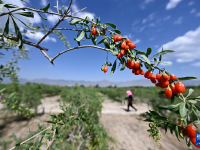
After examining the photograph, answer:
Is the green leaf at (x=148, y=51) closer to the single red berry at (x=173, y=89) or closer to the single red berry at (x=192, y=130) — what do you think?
the single red berry at (x=173, y=89)

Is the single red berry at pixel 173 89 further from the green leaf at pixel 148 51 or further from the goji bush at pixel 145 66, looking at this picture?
the green leaf at pixel 148 51

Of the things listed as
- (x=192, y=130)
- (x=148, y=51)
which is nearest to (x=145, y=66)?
(x=148, y=51)

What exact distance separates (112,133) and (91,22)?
368 cm

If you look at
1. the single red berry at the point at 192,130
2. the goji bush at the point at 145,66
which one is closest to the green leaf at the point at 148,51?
the goji bush at the point at 145,66

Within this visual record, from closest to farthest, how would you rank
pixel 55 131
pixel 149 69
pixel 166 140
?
pixel 149 69 → pixel 55 131 → pixel 166 140

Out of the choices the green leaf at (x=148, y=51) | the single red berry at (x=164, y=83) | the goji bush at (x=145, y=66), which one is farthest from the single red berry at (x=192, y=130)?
the green leaf at (x=148, y=51)

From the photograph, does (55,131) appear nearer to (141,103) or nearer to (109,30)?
(109,30)

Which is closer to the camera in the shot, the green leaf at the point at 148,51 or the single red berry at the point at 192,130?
the single red berry at the point at 192,130

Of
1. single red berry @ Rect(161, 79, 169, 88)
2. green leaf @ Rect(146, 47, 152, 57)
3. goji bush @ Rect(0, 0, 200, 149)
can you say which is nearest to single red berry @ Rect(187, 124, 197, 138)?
goji bush @ Rect(0, 0, 200, 149)

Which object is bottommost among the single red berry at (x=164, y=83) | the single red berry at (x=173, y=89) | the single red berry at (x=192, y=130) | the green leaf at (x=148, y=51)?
the single red berry at (x=192, y=130)

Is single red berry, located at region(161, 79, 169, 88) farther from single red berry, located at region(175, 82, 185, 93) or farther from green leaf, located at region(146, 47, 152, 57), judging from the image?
green leaf, located at region(146, 47, 152, 57)

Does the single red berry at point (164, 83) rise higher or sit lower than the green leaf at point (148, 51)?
lower

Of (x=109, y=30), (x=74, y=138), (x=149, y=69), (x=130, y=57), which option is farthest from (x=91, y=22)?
(x=74, y=138)

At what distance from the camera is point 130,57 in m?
0.65
